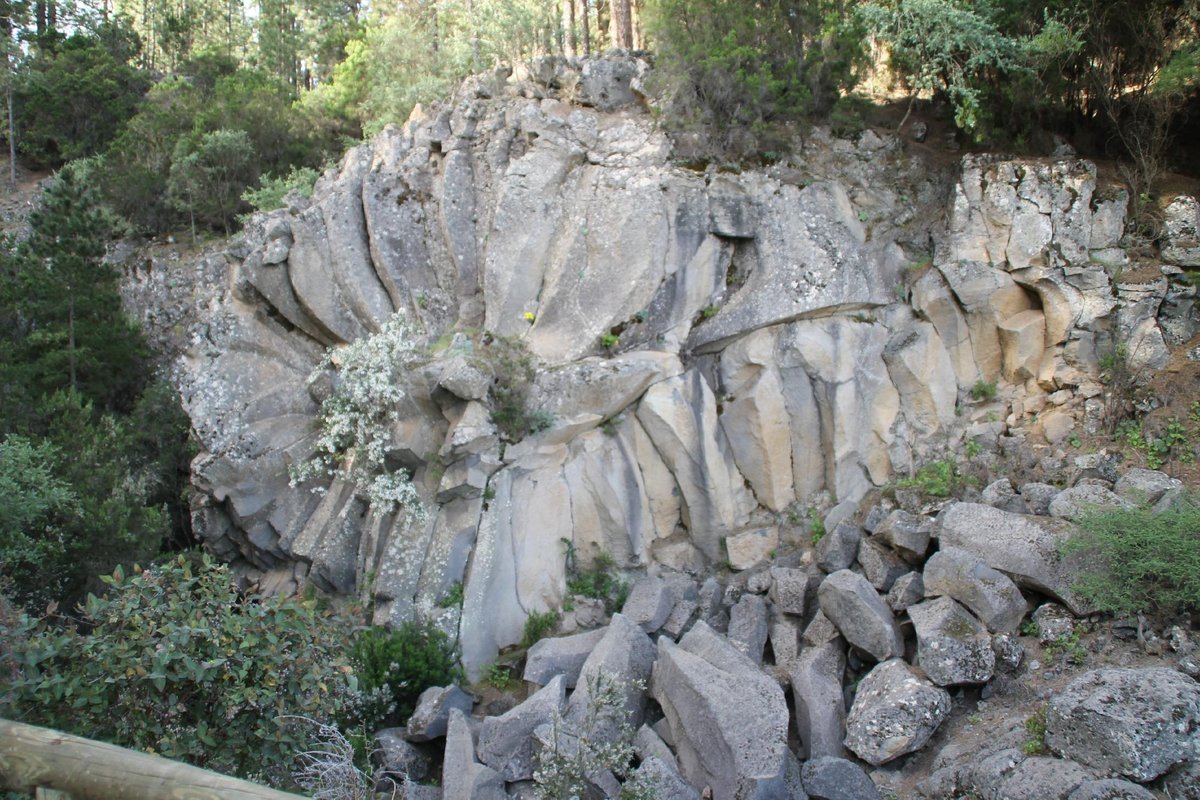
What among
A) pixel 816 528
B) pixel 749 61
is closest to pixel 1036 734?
pixel 816 528

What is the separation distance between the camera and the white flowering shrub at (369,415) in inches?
495

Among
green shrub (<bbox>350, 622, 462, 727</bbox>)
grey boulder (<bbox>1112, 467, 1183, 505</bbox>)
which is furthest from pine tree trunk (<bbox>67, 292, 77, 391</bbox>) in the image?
grey boulder (<bbox>1112, 467, 1183, 505</bbox>)

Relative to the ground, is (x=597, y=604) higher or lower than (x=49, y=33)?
lower

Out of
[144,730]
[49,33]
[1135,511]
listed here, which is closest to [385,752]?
[144,730]

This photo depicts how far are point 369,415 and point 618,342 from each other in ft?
12.8

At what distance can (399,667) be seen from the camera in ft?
36.5

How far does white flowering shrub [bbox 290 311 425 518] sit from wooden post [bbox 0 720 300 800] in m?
8.44

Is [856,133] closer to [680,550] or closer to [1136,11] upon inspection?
[1136,11]

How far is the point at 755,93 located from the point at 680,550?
774 centimetres

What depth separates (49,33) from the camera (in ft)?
92.7

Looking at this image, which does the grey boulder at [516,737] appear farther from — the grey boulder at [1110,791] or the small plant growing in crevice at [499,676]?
the grey boulder at [1110,791]

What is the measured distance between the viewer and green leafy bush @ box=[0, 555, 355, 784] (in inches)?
215

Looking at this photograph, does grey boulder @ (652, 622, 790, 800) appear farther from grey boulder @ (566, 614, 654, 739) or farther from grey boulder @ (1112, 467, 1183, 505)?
grey boulder @ (1112, 467, 1183, 505)

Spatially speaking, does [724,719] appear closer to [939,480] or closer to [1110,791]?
[1110,791]
